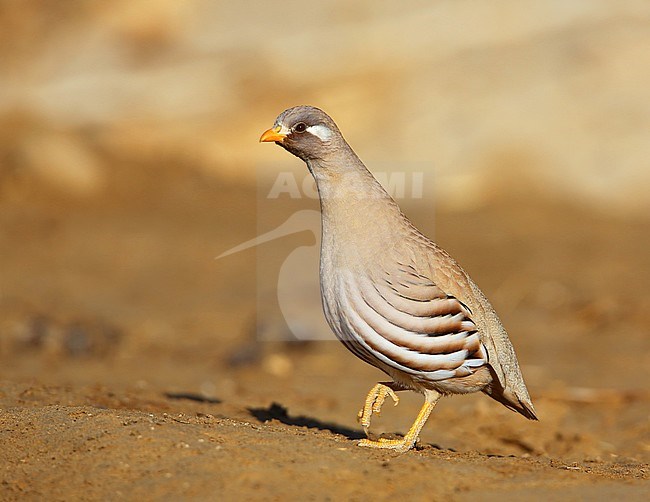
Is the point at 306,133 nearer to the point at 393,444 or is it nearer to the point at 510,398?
the point at 393,444

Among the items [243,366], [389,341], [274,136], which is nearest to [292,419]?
[389,341]

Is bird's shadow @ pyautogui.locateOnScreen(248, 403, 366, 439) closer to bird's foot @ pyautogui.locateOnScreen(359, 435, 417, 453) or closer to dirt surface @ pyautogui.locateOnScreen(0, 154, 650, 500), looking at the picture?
dirt surface @ pyautogui.locateOnScreen(0, 154, 650, 500)

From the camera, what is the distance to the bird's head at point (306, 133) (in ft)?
22.3

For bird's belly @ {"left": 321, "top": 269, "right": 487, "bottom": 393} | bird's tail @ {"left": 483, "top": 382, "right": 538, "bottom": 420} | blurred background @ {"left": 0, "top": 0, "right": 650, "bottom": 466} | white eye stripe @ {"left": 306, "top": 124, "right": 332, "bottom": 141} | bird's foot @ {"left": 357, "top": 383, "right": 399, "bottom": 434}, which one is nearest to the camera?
bird's belly @ {"left": 321, "top": 269, "right": 487, "bottom": 393}

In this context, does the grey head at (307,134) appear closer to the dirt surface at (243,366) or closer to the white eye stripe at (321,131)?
the white eye stripe at (321,131)

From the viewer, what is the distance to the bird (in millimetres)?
6375

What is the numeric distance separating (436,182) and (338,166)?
15646mm

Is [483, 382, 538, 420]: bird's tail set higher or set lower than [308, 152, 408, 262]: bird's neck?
lower

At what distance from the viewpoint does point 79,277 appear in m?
17.9

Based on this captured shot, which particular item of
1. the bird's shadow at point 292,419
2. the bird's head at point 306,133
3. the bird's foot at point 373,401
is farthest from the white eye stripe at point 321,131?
the bird's shadow at point 292,419

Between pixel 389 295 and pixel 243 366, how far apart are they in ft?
23.7

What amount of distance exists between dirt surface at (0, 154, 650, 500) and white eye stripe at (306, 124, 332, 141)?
6.72 ft

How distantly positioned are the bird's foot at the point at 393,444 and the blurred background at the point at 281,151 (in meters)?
9.03

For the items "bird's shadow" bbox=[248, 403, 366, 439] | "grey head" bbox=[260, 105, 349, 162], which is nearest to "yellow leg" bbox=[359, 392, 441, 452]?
"bird's shadow" bbox=[248, 403, 366, 439]
